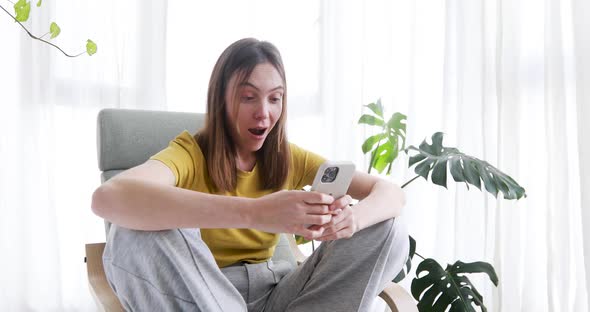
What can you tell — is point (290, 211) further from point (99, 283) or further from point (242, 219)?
point (99, 283)

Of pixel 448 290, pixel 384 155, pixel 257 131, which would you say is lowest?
pixel 448 290

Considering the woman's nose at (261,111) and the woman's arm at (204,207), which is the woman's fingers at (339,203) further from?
the woman's nose at (261,111)

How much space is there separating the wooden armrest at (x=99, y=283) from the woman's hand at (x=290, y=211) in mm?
343

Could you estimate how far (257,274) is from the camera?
136 centimetres

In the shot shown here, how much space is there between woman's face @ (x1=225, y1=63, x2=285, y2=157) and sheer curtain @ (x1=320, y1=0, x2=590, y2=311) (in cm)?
106

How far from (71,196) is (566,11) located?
77.8 inches

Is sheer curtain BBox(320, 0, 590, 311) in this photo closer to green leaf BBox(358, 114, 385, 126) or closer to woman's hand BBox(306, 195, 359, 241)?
green leaf BBox(358, 114, 385, 126)

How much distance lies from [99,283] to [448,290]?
3.36 feet

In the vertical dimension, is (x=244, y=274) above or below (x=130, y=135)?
below

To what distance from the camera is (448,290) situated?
5.75 ft

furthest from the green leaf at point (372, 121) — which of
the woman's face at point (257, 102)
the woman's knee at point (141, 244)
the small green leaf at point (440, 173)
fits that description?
the woman's knee at point (141, 244)

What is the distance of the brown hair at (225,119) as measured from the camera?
1.36 m

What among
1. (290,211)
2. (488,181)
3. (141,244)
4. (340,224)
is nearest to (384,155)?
(488,181)

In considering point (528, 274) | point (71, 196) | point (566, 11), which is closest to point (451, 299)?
point (528, 274)
